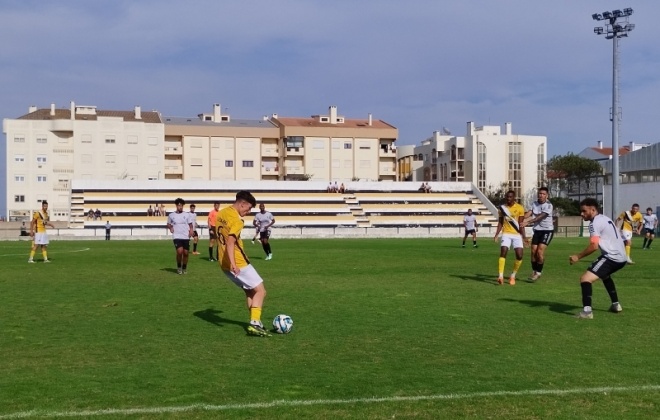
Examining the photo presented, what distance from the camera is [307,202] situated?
76875 mm

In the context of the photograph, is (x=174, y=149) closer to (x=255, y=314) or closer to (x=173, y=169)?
(x=173, y=169)

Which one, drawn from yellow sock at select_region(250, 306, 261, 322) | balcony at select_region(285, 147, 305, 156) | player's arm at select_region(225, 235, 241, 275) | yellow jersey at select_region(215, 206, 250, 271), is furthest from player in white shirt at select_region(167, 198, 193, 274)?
balcony at select_region(285, 147, 305, 156)

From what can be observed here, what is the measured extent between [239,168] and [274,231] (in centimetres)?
4663

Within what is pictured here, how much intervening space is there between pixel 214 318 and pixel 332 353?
3.37m

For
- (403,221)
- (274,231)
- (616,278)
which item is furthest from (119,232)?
(616,278)

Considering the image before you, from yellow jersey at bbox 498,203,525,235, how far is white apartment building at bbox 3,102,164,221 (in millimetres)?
81803

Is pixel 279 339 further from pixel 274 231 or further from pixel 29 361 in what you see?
pixel 274 231

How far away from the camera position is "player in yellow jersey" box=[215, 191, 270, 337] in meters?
10.1

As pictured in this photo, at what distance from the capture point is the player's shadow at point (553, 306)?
12383mm

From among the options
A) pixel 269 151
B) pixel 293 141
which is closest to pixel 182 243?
pixel 293 141

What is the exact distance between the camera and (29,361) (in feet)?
27.3

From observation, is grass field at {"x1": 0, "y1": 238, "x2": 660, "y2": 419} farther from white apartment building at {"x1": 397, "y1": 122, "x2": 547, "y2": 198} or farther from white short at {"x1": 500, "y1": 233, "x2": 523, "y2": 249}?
white apartment building at {"x1": 397, "y1": 122, "x2": 547, "y2": 198}

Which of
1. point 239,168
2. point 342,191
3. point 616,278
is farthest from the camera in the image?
point 239,168

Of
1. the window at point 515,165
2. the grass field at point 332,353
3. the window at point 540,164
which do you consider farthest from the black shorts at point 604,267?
the window at point 540,164
